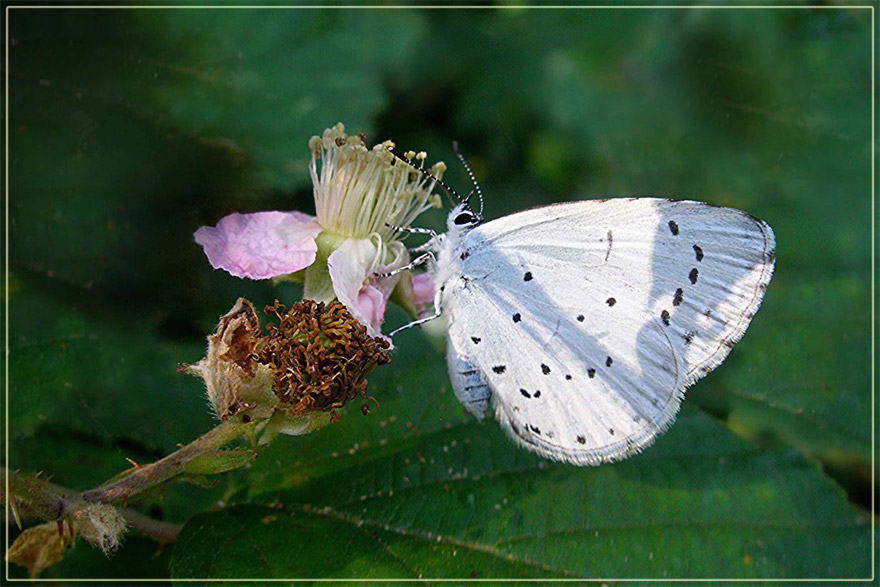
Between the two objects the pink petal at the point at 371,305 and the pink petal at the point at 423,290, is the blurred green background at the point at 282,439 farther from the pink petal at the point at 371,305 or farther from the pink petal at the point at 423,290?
the pink petal at the point at 371,305

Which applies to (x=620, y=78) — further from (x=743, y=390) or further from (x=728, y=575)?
(x=728, y=575)

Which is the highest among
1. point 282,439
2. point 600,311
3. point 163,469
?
point 600,311

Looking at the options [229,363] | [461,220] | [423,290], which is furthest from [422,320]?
[229,363]

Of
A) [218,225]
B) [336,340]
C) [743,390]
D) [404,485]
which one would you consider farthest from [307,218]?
[743,390]

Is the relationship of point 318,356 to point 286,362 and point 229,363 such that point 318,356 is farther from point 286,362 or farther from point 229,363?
point 229,363

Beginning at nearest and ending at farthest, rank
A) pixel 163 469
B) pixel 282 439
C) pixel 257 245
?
1. pixel 163 469
2. pixel 257 245
3. pixel 282 439

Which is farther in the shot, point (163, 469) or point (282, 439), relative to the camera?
point (282, 439)

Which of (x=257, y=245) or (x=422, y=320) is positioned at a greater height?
(x=257, y=245)
